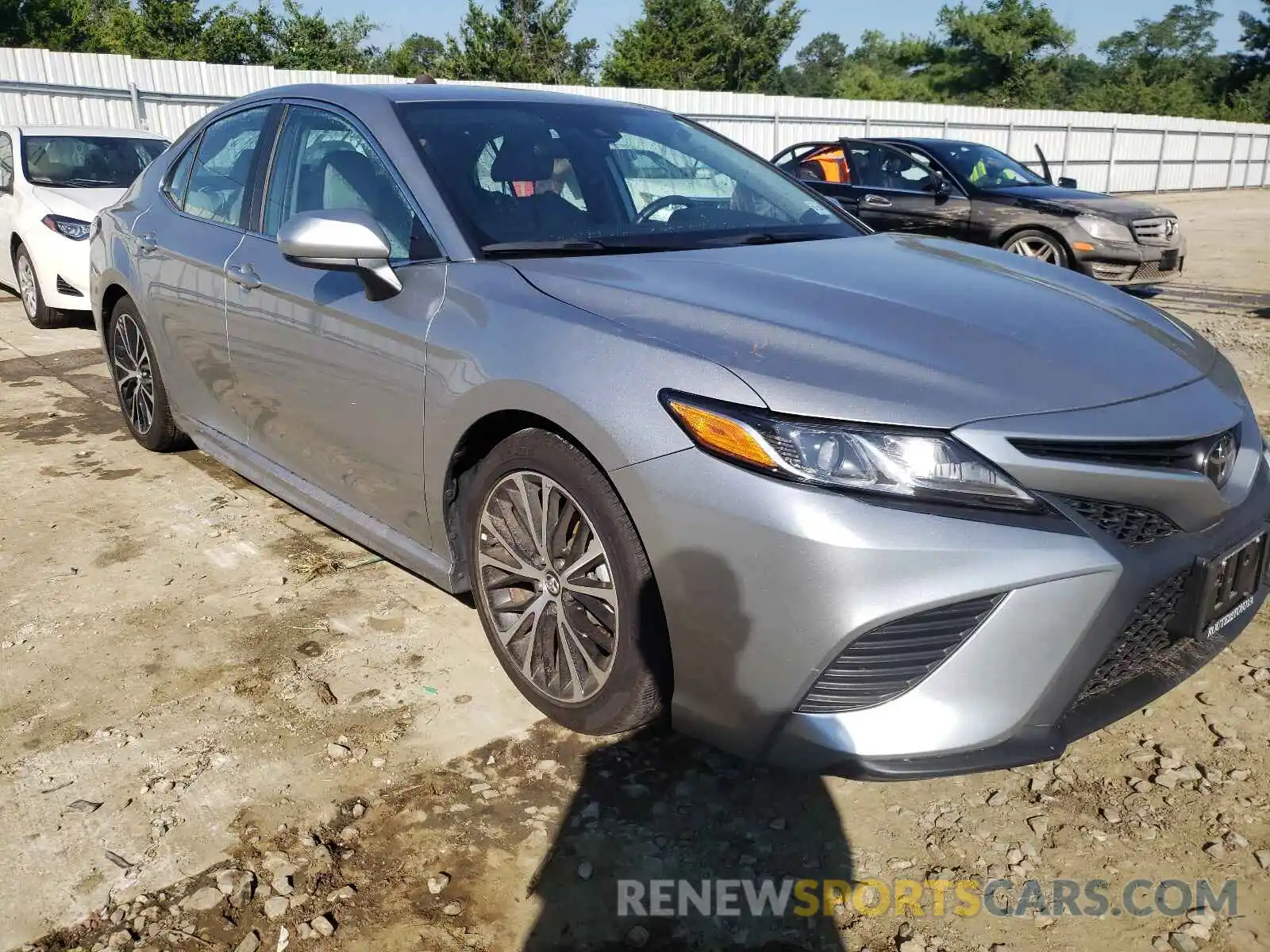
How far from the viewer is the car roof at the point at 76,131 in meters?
8.37

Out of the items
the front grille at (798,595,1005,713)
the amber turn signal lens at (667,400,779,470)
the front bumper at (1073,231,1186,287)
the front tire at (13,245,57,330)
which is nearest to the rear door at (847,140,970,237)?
the front bumper at (1073,231,1186,287)

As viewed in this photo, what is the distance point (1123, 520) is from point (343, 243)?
Result: 1.96 meters

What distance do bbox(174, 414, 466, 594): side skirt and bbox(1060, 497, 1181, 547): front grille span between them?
163 cm

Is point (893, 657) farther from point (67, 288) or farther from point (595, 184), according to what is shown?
point (67, 288)

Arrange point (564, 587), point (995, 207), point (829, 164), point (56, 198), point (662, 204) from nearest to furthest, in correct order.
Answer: point (564, 587)
point (662, 204)
point (56, 198)
point (995, 207)
point (829, 164)

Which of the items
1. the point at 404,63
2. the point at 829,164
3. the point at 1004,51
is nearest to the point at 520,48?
the point at 404,63

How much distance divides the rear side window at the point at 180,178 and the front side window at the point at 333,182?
896 mm

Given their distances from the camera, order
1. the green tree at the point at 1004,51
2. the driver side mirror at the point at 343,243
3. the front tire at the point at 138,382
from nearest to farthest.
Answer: the driver side mirror at the point at 343,243
the front tire at the point at 138,382
the green tree at the point at 1004,51

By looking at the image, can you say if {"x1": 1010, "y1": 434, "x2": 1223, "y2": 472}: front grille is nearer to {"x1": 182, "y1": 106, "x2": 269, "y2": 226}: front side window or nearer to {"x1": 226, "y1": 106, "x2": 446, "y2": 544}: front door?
{"x1": 226, "y1": 106, "x2": 446, "y2": 544}: front door

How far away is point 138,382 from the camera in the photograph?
4719mm

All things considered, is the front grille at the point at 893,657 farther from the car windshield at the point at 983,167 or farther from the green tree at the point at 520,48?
the green tree at the point at 520,48

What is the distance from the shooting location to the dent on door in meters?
2.79

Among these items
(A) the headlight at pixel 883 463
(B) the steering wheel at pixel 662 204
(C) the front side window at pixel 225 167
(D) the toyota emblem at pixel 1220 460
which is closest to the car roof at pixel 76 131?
(C) the front side window at pixel 225 167

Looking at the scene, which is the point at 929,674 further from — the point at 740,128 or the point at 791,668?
the point at 740,128
